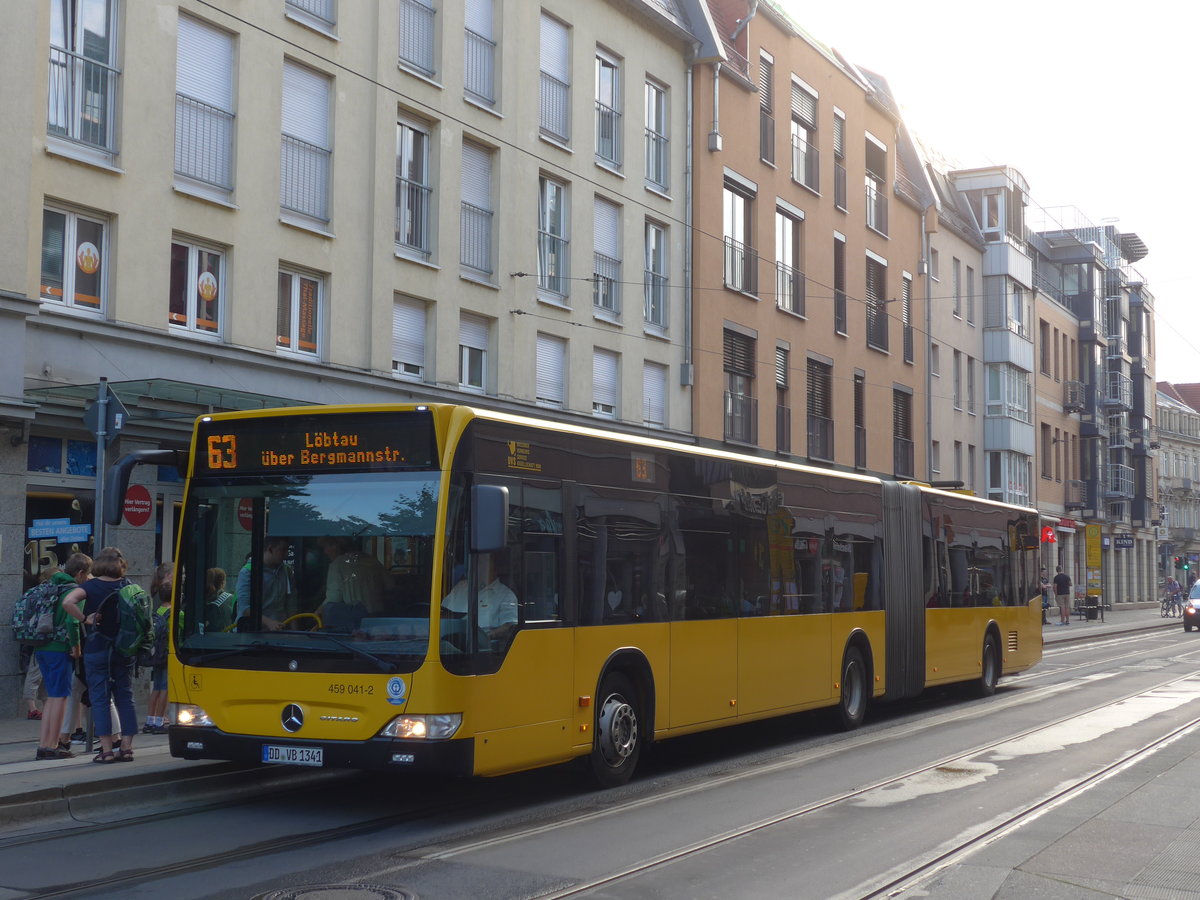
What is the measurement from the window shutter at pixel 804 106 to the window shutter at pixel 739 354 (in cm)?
686

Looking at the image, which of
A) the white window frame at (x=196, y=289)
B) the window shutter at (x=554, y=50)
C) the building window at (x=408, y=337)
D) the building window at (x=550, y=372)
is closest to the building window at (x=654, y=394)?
the building window at (x=550, y=372)

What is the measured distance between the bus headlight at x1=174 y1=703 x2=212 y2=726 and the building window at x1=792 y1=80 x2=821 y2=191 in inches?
1119

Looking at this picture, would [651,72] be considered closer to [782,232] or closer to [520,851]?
[782,232]

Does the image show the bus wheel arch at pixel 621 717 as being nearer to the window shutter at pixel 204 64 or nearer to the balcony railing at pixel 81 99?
the balcony railing at pixel 81 99

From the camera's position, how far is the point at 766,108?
34938mm

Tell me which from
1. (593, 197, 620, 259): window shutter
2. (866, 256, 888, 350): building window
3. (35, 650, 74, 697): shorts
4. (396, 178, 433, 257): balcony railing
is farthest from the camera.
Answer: (866, 256, 888, 350): building window

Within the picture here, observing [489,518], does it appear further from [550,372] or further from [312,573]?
[550,372]

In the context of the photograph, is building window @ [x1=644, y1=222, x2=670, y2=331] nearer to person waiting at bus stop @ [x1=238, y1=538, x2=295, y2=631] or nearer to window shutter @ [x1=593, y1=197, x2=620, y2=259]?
window shutter @ [x1=593, y1=197, x2=620, y2=259]

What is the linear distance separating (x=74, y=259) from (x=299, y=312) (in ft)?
13.4

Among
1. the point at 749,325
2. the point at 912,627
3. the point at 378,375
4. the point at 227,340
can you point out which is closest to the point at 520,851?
the point at 912,627

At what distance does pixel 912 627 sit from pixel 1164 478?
8131 cm

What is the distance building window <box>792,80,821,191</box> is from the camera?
120ft

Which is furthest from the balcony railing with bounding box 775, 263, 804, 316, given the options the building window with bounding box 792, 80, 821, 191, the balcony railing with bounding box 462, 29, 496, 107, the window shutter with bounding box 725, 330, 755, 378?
the balcony railing with bounding box 462, 29, 496, 107

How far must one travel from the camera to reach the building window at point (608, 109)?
28250mm
